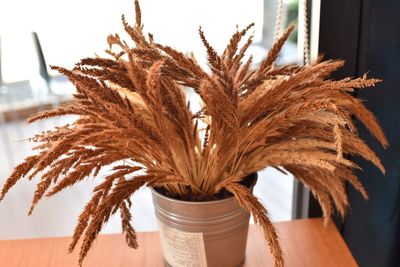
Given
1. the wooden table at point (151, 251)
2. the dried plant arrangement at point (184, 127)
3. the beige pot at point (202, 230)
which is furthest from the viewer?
the wooden table at point (151, 251)

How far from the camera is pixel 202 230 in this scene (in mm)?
792

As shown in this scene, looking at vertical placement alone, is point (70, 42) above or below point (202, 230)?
above

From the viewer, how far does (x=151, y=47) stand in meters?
0.72

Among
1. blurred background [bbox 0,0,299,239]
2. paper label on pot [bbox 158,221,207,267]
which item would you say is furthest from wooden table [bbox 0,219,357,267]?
blurred background [bbox 0,0,299,239]

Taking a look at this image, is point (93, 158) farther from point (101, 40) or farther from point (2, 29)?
point (2, 29)

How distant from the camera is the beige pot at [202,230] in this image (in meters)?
0.78

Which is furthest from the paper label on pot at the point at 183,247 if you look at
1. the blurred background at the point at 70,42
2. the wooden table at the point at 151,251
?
the blurred background at the point at 70,42

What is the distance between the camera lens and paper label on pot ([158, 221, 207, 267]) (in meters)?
0.81

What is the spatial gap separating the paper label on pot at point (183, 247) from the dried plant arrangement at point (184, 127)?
0.07 metres

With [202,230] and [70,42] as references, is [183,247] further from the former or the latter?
[70,42]

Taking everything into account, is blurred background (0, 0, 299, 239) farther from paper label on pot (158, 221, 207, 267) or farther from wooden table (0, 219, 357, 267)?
paper label on pot (158, 221, 207, 267)

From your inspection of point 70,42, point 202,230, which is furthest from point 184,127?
point 70,42

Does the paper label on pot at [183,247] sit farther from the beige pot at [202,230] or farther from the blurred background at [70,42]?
the blurred background at [70,42]

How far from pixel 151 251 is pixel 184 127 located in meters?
0.39
